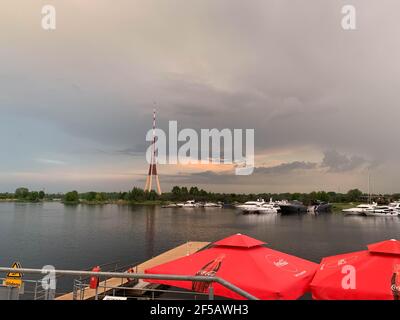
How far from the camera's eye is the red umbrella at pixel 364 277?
25.3ft

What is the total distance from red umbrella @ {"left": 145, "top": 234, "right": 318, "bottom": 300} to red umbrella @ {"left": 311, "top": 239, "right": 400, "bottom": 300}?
0.64 m

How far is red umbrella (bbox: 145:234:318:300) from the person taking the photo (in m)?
7.90

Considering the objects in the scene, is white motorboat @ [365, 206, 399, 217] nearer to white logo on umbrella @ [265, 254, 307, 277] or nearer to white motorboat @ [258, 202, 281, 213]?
white motorboat @ [258, 202, 281, 213]

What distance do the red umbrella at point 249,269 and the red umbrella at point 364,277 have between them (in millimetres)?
642

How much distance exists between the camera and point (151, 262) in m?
26.8

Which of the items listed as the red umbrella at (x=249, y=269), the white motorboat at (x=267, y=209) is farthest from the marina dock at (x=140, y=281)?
the white motorboat at (x=267, y=209)

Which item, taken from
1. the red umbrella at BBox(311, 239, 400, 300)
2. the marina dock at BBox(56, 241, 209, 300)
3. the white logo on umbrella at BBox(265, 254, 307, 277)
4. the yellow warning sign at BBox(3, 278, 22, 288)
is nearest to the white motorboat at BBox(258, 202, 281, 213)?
the marina dock at BBox(56, 241, 209, 300)

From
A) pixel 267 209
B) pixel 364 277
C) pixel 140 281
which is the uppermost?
pixel 364 277

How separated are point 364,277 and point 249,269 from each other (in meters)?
2.80

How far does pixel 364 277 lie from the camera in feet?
26.8

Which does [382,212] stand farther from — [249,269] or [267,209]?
[249,269]

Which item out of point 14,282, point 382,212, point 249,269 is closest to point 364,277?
point 249,269
